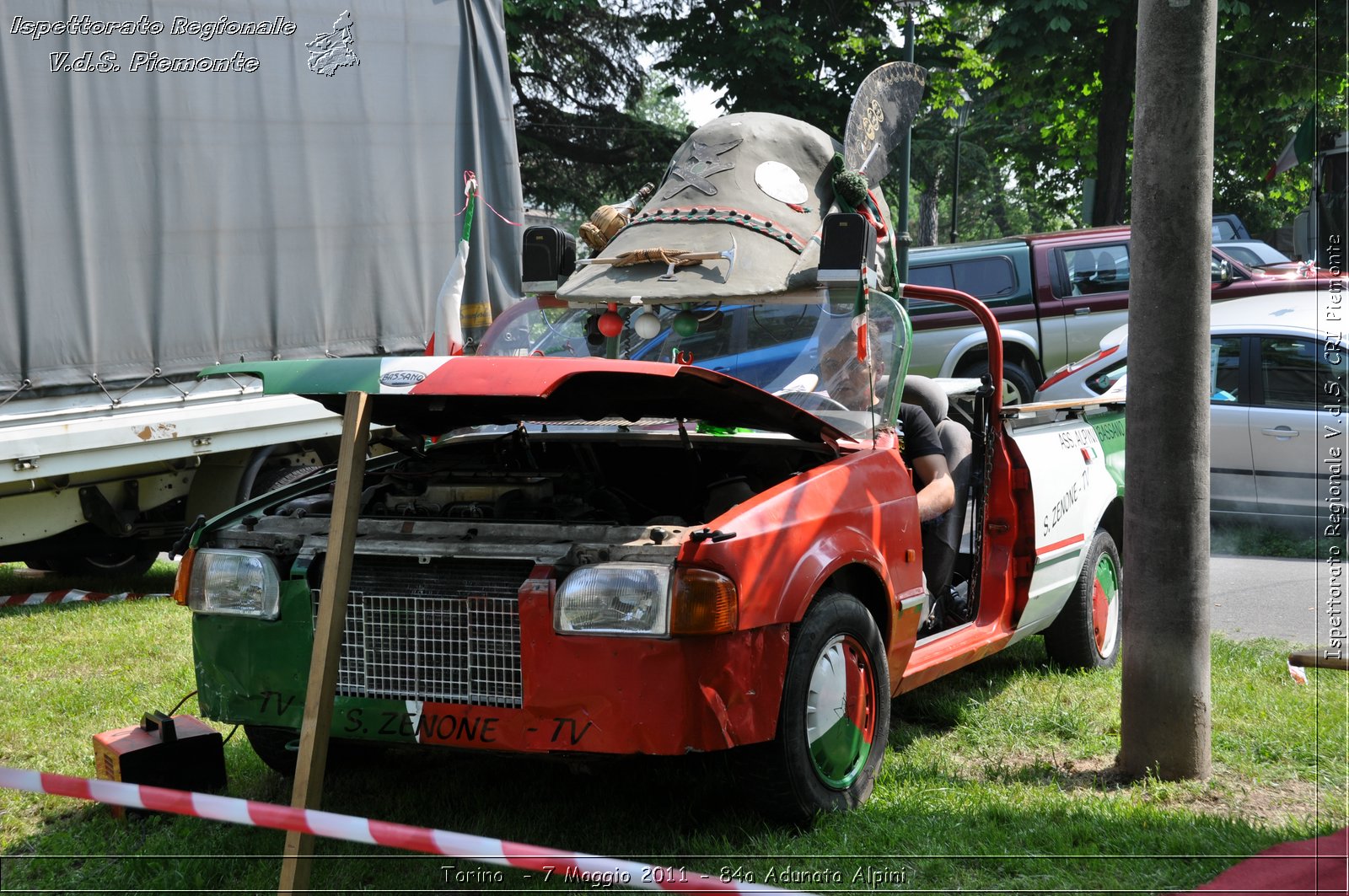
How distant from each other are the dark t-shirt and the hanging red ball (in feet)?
4.27

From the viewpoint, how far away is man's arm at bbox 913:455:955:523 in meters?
5.31

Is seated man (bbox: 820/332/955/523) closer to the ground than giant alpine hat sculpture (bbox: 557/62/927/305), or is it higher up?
closer to the ground

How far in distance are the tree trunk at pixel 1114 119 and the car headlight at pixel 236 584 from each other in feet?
59.2

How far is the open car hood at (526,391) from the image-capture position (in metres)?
3.68

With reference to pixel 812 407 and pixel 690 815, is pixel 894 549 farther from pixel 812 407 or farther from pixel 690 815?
pixel 690 815

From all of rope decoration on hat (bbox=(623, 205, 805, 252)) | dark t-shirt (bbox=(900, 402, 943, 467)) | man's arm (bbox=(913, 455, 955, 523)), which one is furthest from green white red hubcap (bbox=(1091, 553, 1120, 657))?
rope decoration on hat (bbox=(623, 205, 805, 252))

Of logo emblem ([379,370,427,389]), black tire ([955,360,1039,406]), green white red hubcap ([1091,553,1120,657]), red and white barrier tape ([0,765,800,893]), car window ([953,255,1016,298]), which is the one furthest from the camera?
car window ([953,255,1016,298])

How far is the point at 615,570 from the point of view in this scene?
148 inches

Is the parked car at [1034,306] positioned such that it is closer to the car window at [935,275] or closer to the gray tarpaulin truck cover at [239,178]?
the car window at [935,275]

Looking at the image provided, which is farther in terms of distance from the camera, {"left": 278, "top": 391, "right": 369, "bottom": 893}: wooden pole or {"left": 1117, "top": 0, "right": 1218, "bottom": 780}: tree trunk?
{"left": 1117, "top": 0, "right": 1218, "bottom": 780}: tree trunk

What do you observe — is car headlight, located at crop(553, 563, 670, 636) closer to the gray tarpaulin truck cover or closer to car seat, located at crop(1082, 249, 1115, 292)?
the gray tarpaulin truck cover

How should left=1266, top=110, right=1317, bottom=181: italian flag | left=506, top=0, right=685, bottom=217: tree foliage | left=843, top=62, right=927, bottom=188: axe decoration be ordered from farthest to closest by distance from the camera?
1. left=506, top=0, right=685, bottom=217: tree foliage
2. left=1266, top=110, right=1317, bottom=181: italian flag
3. left=843, top=62, right=927, bottom=188: axe decoration

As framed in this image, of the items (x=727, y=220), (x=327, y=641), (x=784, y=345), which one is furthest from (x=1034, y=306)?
(x=327, y=641)

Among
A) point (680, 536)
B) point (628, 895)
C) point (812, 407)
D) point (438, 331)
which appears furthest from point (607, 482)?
point (438, 331)
